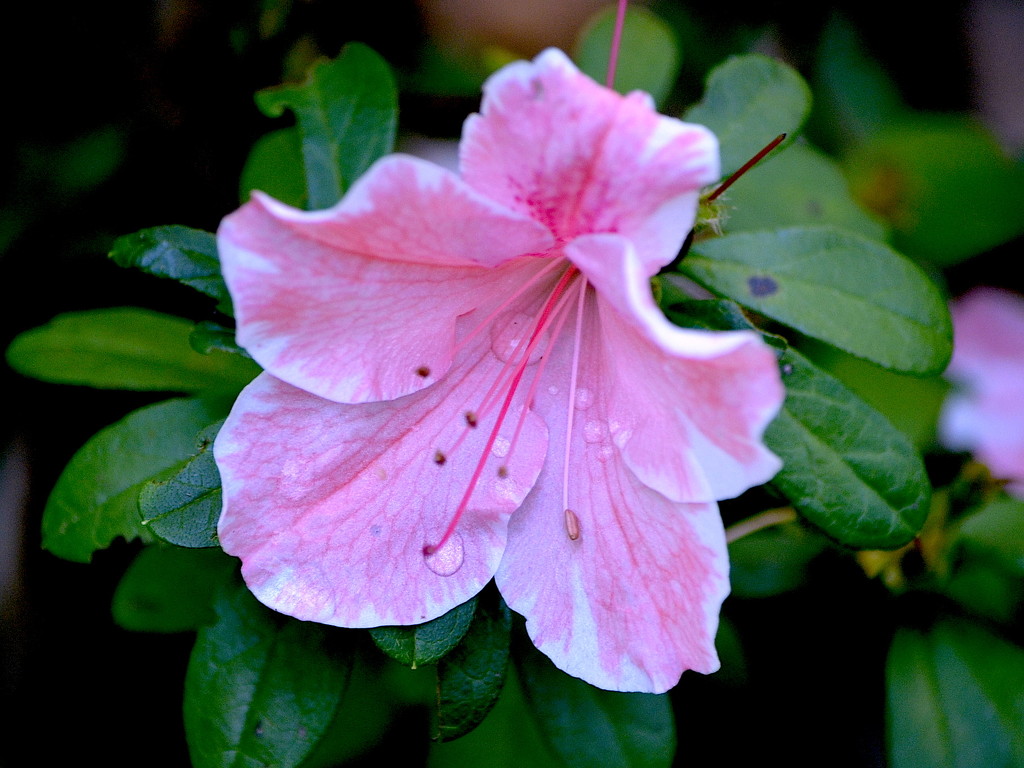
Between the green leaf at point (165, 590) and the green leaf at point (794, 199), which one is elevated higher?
the green leaf at point (794, 199)

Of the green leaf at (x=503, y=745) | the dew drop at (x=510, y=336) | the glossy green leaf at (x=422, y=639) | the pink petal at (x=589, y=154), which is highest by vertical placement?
the pink petal at (x=589, y=154)

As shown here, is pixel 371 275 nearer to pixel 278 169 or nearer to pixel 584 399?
pixel 584 399

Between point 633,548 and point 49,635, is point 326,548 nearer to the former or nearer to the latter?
point 633,548

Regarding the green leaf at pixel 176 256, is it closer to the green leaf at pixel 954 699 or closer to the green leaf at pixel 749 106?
the green leaf at pixel 749 106

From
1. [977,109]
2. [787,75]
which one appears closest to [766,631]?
[787,75]

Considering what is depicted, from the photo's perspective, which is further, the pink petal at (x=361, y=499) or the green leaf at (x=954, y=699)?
the green leaf at (x=954, y=699)

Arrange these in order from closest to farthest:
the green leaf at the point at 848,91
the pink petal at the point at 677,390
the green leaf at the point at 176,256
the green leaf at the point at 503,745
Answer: the pink petal at the point at 677,390, the green leaf at the point at 176,256, the green leaf at the point at 503,745, the green leaf at the point at 848,91

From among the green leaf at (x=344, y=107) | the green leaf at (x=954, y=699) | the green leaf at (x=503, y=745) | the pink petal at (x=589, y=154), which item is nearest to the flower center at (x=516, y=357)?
the pink petal at (x=589, y=154)
